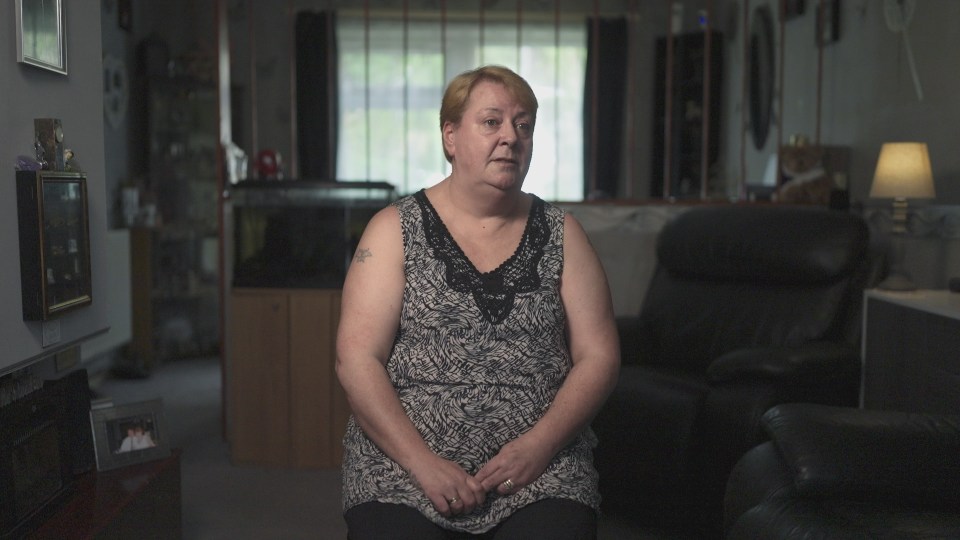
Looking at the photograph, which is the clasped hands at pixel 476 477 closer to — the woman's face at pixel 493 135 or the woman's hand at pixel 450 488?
the woman's hand at pixel 450 488

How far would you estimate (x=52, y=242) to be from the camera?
177 centimetres

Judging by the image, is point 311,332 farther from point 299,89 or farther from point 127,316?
point 299,89

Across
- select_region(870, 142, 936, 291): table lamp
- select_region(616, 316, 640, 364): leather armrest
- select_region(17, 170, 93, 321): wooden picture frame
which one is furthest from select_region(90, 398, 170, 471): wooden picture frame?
select_region(870, 142, 936, 291): table lamp

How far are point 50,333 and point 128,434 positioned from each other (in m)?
0.41

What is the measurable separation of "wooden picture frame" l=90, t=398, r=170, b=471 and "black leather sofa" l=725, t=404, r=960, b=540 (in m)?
1.34

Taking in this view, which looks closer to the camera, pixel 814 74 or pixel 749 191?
pixel 749 191

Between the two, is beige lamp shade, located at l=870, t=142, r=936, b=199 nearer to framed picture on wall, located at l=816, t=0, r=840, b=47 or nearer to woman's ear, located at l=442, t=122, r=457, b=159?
framed picture on wall, located at l=816, t=0, r=840, b=47

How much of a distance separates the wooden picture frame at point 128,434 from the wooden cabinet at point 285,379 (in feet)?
2.71

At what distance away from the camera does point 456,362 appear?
59.0 inches

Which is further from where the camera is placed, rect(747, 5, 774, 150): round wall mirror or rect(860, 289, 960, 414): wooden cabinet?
rect(747, 5, 774, 150): round wall mirror

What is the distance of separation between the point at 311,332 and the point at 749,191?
2.10 m

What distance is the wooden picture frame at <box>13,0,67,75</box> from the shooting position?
5.52ft

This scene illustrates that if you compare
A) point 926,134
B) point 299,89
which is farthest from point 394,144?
point 926,134

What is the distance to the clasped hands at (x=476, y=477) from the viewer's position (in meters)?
1.37
